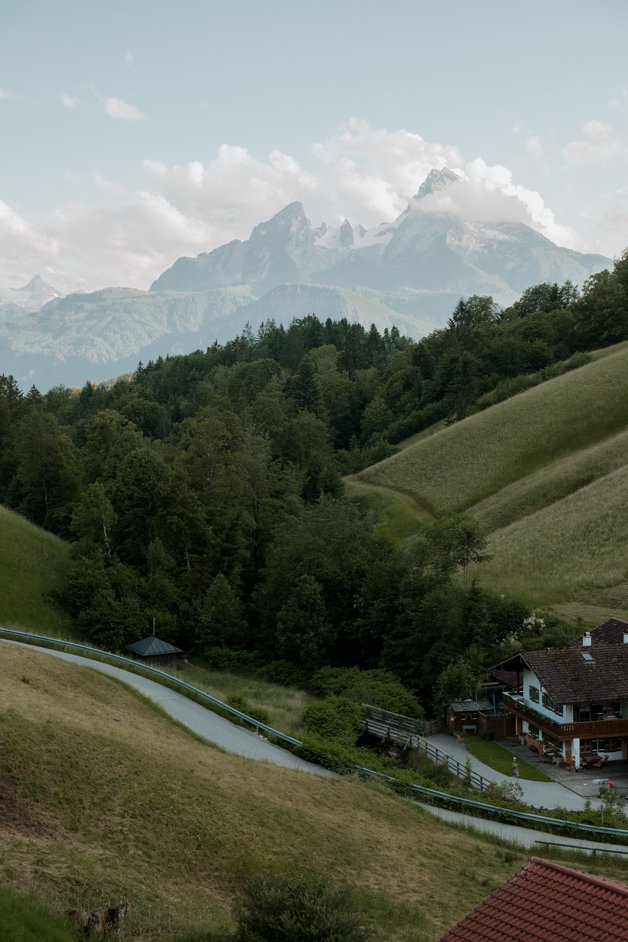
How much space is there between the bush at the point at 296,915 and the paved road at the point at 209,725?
16935 millimetres

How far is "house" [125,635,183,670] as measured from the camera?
50531 millimetres

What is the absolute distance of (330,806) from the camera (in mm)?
25484

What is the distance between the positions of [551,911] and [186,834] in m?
10.6

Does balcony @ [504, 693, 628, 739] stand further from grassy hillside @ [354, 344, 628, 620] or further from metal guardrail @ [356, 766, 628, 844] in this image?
grassy hillside @ [354, 344, 628, 620]

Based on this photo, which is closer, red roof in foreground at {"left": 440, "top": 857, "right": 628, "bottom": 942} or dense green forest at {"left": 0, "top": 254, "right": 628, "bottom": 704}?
red roof in foreground at {"left": 440, "top": 857, "right": 628, "bottom": 942}

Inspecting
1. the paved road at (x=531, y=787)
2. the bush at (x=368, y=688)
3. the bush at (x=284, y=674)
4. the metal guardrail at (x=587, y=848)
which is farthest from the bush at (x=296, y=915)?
the bush at (x=284, y=674)

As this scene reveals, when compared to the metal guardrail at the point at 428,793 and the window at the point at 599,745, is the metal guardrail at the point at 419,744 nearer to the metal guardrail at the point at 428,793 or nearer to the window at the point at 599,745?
the metal guardrail at the point at 428,793

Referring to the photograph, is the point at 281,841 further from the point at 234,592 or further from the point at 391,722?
the point at 234,592

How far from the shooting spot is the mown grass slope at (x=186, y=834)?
643 inches

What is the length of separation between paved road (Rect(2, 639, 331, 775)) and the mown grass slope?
2958 mm

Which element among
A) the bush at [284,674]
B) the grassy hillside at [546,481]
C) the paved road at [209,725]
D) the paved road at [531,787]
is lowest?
the paved road at [531,787]


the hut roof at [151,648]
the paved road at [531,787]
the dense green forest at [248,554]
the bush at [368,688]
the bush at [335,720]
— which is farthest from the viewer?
the dense green forest at [248,554]

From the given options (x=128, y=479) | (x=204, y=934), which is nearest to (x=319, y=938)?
(x=204, y=934)

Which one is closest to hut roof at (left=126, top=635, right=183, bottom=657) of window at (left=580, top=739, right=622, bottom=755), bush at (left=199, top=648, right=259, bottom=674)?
bush at (left=199, top=648, right=259, bottom=674)
